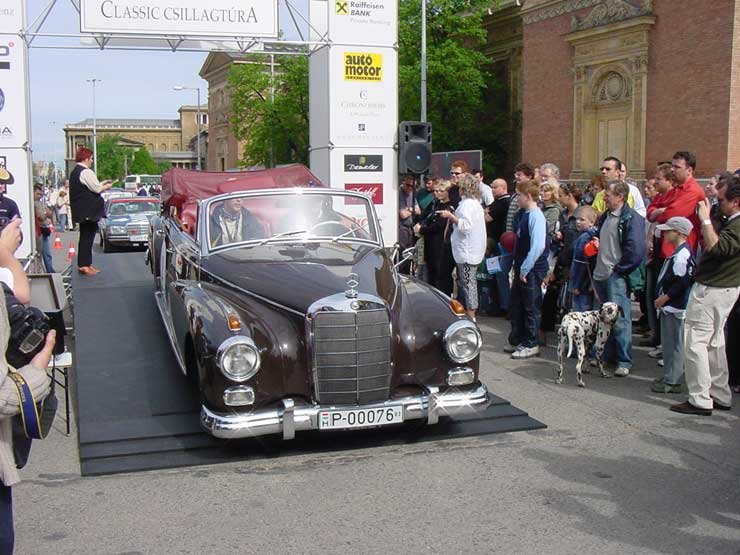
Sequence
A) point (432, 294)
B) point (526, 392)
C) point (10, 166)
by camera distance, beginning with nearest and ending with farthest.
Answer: point (432, 294) → point (526, 392) → point (10, 166)

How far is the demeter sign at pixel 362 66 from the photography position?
13227 millimetres

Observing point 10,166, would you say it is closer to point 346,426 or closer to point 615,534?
point 346,426

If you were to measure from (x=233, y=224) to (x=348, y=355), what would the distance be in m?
2.18

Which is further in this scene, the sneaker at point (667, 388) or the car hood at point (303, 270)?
the sneaker at point (667, 388)

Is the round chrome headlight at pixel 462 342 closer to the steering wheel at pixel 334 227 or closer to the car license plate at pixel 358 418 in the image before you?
the car license plate at pixel 358 418

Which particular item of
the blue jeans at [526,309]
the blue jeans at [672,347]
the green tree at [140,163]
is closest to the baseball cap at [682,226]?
the blue jeans at [672,347]

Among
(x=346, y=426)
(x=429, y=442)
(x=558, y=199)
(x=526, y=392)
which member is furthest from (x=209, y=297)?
(x=558, y=199)

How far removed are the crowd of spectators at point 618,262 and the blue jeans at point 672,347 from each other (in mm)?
10

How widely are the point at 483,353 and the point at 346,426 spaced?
157 inches

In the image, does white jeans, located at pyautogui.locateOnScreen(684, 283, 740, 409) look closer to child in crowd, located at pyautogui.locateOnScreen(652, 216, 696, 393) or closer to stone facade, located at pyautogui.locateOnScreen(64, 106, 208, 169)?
child in crowd, located at pyautogui.locateOnScreen(652, 216, 696, 393)

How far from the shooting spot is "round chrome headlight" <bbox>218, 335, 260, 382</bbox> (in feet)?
18.0

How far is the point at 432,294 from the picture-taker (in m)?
6.62

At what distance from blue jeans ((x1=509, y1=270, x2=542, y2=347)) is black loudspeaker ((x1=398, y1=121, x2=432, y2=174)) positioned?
16.0 feet

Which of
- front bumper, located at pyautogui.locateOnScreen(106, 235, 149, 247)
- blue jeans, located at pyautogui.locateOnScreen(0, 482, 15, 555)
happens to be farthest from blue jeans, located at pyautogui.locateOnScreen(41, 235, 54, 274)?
blue jeans, located at pyautogui.locateOnScreen(0, 482, 15, 555)
